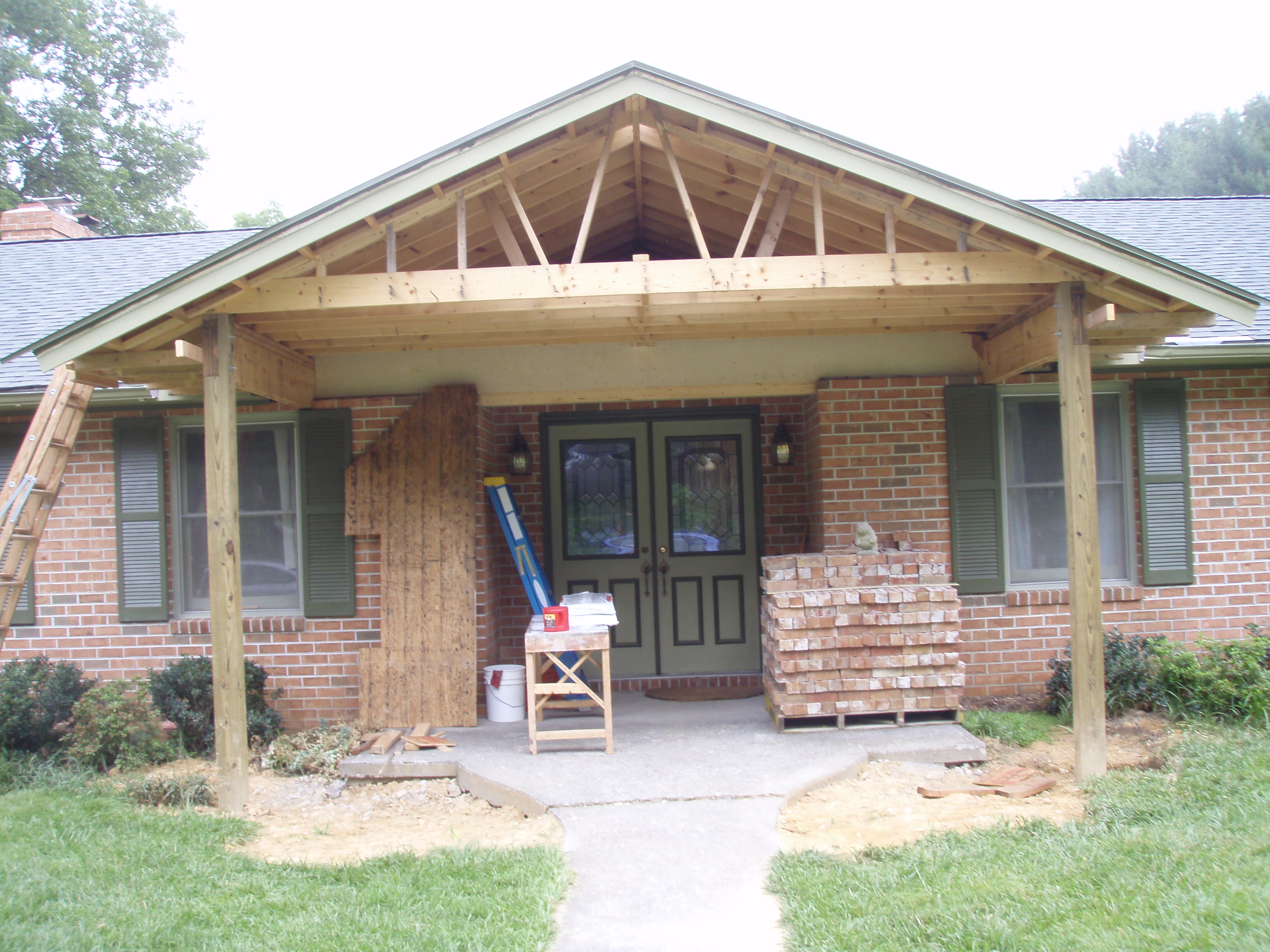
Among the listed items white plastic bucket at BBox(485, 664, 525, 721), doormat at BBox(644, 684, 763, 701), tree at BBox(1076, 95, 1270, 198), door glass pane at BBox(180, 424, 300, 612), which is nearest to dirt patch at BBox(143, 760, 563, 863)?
white plastic bucket at BBox(485, 664, 525, 721)

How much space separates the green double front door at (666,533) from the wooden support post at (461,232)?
3139mm

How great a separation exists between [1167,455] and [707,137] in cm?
453

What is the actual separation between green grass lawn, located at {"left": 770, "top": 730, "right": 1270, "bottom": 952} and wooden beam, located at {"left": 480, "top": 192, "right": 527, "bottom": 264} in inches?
139

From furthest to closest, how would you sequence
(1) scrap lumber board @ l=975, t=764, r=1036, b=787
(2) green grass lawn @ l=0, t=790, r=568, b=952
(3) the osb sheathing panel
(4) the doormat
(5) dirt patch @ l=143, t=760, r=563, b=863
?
1. (4) the doormat
2. (3) the osb sheathing panel
3. (1) scrap lumber board @ l=975, t=764, r=1036, b=787
4. (5) dirt patch @ l=143, t=760, r=563, b=863
5. (2) green grass lawn @ l=0, t=790, r=568, b=952

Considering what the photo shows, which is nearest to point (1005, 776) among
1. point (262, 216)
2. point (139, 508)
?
point (139, 508)

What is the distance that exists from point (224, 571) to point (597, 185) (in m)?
3.02

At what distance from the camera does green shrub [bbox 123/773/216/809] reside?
18.2 feet

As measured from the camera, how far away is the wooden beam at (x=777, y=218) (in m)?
5.37

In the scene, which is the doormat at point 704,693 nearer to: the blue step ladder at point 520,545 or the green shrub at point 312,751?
the blue step ladder at point 520,545

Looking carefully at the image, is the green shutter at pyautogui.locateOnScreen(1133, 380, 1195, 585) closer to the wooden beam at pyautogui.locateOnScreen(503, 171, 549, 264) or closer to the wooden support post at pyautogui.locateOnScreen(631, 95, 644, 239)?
the wooden support post at pyautogui.locateOnScreen(631, 95, 644, 239)

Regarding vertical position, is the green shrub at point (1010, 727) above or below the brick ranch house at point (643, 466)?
below

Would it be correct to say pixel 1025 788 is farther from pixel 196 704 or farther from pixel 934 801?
pixel 196 704

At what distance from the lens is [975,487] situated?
718 centimetres

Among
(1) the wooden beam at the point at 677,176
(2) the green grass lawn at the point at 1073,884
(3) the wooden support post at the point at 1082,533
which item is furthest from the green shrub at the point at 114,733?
(3) the wooden support post at the point at 1082,533
